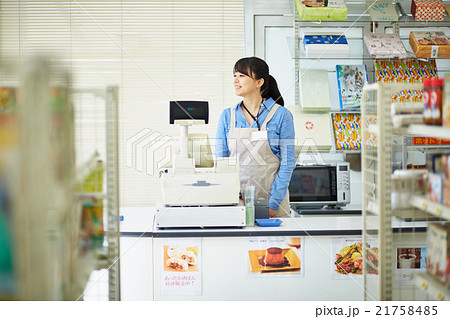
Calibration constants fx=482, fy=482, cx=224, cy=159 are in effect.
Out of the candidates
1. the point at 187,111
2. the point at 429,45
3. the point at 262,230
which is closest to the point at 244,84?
the point at 187,111

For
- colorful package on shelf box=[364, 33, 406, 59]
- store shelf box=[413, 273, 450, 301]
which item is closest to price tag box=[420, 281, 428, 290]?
store shelf box=[413, 273, 450, 301]

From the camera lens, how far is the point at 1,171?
1.06 m

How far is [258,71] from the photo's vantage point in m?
3.47

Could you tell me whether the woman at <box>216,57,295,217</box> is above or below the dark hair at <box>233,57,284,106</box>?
below

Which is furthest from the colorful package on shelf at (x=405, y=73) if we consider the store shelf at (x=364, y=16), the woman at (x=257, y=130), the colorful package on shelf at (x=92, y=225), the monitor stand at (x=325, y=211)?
the colorful package on shelf at (x=92, y=225)

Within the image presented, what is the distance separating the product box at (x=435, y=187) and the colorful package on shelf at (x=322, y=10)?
2.67 m

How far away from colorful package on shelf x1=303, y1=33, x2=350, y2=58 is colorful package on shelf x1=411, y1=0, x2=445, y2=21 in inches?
25.0

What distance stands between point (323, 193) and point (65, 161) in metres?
2.98

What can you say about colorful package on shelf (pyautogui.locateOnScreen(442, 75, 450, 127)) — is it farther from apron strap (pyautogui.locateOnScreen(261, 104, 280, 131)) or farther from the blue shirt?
apron strap (pyautogui.locateOnScreen(261, 104, 280, 131))

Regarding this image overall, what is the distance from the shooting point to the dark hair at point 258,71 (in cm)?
345

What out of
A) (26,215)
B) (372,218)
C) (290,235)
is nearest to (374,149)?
(372,218)

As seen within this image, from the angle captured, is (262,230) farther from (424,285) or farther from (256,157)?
(424,285)

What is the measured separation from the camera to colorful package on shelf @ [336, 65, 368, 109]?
161 inches
